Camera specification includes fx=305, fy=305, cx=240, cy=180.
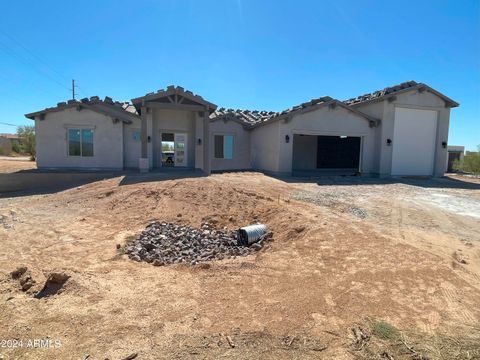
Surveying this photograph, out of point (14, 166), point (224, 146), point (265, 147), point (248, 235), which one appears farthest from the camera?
point (224, 146)

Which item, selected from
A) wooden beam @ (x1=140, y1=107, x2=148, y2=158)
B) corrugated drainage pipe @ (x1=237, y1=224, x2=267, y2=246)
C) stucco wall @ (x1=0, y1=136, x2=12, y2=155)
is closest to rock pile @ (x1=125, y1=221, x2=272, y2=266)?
corrugated drainage pipe @ (x1=237, y1=224, x2=267, y2=246)

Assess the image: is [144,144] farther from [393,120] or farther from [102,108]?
[393,120]

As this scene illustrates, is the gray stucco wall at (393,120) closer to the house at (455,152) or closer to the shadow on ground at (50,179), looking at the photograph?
the shadow on ground at (50,179)

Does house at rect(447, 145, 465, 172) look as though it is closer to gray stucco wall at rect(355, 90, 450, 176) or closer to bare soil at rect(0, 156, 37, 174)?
gray stucco wall at rect(355, 90, 450, 176)

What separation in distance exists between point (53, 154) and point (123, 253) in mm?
14166

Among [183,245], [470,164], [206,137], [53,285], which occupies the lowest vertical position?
[183,245]

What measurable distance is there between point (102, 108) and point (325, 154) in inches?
616

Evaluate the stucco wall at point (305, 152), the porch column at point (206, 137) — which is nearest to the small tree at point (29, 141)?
the porch column at point (206, 137)

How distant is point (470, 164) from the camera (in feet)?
78.9

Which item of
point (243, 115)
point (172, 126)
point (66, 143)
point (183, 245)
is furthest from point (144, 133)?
point (183, 245)

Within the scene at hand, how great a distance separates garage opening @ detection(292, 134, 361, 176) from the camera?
880 inches

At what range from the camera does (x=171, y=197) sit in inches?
383

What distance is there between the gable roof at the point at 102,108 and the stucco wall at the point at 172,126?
4.93 ft

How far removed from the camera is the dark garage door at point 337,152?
2300 centimetres
